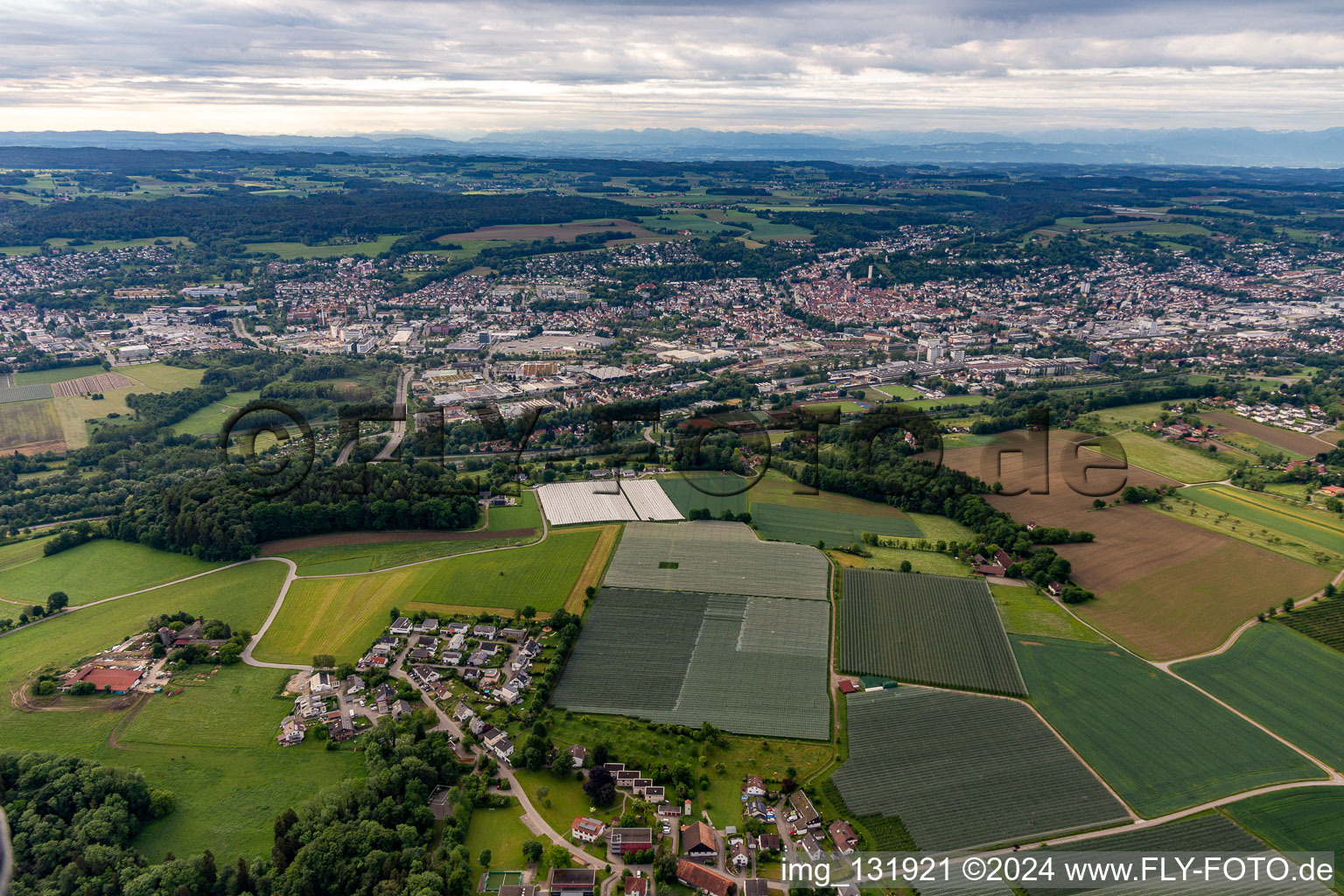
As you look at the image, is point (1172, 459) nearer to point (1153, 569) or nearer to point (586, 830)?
point (1153, 569)

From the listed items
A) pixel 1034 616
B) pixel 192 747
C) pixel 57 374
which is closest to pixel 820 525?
pixel 1034 616

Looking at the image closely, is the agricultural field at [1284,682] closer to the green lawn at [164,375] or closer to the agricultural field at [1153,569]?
the agricultural field at [1153,569]

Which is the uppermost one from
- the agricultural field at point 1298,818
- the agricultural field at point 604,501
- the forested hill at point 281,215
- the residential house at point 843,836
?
the forested hill at point 281,215

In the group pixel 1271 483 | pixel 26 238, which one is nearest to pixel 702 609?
pixel 1271 483

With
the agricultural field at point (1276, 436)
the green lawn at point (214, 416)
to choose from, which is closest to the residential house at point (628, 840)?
the green lawn at point (214, 416)

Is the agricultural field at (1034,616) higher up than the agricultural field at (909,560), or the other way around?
the agricultural field at (909,560)

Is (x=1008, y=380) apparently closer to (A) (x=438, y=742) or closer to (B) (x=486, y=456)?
(B) (x=486, y=456)

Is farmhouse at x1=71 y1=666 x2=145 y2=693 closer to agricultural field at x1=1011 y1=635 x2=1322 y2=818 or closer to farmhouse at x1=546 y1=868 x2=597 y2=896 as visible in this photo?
farmhouse at x1=546 y1=868 x2=597 y2=896
